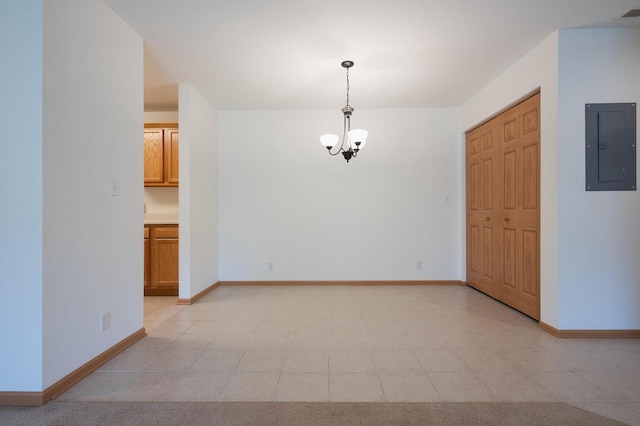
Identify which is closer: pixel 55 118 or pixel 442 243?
pixel 55 118

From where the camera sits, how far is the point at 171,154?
4570 mm

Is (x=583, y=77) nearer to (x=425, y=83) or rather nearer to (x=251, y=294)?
(x=425, y=83)

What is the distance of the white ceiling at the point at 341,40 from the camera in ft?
8.16

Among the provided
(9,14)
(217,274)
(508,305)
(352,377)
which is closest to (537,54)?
(508,305)

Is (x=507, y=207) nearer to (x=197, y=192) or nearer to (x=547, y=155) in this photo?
(x=547, y=155)

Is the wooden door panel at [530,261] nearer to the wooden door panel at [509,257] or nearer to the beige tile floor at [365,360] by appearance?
the wooden door panel at [509,257]

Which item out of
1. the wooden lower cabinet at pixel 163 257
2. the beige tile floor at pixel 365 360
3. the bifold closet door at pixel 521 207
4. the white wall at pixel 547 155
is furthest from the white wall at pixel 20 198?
the bifold closet door at pixel 521 207

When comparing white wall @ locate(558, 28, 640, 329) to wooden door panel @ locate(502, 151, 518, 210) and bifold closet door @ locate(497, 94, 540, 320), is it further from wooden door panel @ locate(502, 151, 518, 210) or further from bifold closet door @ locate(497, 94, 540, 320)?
wooden door panel @ locate(502, 151, 518, 210)

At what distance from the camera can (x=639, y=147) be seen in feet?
9.27

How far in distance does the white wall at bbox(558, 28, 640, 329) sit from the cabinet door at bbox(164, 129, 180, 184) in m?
4.29

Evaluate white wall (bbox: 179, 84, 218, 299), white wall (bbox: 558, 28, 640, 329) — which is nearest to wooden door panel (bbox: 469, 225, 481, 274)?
white wall (bbox: 558, 28, 640, 329)

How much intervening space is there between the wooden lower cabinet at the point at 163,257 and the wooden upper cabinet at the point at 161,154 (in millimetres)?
699

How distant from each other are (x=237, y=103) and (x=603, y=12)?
389cm

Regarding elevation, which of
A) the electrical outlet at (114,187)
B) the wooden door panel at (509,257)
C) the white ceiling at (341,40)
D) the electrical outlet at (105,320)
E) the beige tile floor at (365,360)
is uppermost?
the white ceiling at (341,40)
